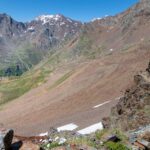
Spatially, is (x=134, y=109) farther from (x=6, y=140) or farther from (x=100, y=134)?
(x=6, y=140)

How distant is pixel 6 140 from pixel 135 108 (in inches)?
715

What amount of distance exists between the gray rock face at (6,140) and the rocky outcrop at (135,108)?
14211 mm

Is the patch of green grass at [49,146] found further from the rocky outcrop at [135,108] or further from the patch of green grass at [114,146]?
the rocky outcrop at [135,108]

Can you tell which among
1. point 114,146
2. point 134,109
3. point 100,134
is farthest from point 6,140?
point 134,109

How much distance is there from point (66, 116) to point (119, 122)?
4789 cm

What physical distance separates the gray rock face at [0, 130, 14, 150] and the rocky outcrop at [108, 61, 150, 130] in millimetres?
14211

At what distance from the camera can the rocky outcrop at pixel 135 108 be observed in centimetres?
3027

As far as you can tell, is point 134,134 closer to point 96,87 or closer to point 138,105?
point 138,105

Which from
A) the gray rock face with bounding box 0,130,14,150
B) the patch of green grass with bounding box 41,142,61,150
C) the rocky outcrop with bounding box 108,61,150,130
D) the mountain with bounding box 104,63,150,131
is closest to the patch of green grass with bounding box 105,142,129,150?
the patch of green grass with bounding box 41,142,61,150

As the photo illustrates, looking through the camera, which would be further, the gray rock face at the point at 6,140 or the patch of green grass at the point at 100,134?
the patch of green grass at the point at 100,134

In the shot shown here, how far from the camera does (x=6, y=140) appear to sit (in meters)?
16.8

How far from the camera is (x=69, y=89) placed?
369ft

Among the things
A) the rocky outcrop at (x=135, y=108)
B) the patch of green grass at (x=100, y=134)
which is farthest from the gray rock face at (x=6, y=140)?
the rocky outcrop at (x=135, y=108)

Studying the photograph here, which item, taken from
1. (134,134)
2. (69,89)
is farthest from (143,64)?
(134,134)
